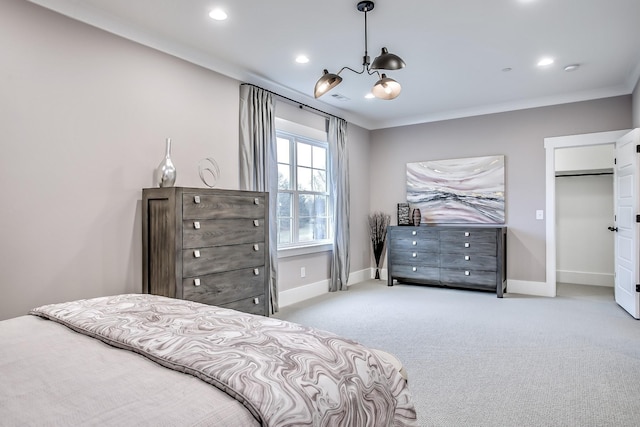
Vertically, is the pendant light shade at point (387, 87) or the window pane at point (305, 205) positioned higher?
the pendant light shade at point (387, 87)

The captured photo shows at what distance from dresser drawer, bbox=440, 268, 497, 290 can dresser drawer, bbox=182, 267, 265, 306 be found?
2985 mm

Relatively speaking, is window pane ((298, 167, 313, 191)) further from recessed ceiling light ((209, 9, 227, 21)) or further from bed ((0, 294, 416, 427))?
bed ((0, 294, 416, 427))

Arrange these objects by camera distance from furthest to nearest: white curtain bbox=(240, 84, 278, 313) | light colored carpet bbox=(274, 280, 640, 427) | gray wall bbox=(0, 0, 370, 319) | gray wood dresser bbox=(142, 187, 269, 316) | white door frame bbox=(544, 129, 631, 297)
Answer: white door frame bbox=(544, 129, 631, 297)
white curtain bbox=(240, 84, 278, 313)
gray wood dresser bbox=(142, 187, 269, 316)
gray wall bbox=(0, 0, 370, 319)
light colored carpet bbox=(274, 280, 640, 427)

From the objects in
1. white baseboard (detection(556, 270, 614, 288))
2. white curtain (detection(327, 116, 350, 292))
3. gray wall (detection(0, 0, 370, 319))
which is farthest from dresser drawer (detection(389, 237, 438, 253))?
gray wall (detection(0, 0, 370, 319))

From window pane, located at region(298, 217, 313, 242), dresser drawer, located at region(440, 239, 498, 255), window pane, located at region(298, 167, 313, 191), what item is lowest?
dresser drawer, located at region(440, 239, 498, 255)

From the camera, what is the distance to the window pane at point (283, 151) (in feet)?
16.3

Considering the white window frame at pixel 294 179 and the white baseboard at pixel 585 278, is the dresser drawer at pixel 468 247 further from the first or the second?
the white baseboard at pixel 585 278

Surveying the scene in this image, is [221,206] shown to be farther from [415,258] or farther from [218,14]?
[415,258]

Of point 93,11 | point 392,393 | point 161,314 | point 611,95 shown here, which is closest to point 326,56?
point 93,11

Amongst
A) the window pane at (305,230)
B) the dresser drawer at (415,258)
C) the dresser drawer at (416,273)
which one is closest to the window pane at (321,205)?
the window pane at (305,230)

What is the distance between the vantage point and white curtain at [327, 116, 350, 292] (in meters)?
5.60

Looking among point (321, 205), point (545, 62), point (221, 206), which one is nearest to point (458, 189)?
point (321, 205)

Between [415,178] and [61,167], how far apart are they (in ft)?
16.0

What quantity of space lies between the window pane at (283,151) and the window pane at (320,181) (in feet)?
1.90
